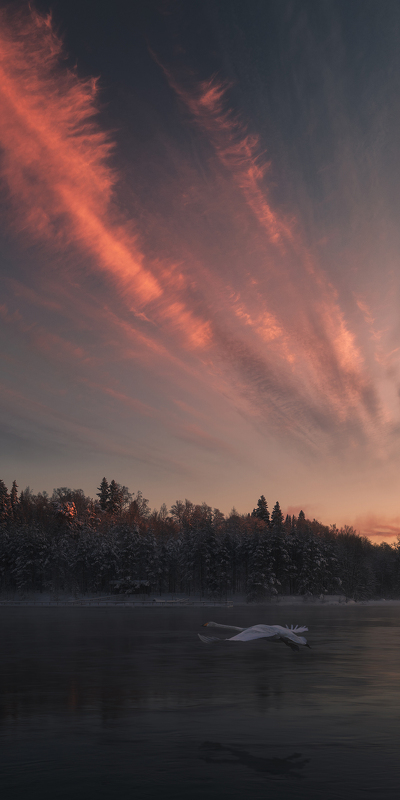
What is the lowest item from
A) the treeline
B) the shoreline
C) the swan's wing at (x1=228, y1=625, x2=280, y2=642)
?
the swan's wing at (x1=228, y1=625, x2=280, y2=642)

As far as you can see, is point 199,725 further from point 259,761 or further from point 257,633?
point 257,633

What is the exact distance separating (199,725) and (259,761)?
6.04m

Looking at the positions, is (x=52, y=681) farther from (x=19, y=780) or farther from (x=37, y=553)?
(x=37, y=553)

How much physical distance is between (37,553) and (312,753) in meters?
152

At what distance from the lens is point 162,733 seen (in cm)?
2481

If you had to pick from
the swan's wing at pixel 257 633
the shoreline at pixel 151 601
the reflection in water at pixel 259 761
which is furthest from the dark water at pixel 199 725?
the shoreline at pixel 151 601

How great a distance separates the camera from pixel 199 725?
26.2 m

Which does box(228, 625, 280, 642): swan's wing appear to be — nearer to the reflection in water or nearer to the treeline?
the reflection in water

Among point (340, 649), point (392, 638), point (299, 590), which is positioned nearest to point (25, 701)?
point (340, 649)

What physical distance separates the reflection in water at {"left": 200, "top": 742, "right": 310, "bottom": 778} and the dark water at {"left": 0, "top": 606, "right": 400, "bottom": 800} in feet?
0.19

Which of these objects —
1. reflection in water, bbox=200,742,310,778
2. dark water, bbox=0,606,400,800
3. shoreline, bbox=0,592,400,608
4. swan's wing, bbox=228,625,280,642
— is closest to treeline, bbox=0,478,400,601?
shoreline, bbox=0,592,400,608

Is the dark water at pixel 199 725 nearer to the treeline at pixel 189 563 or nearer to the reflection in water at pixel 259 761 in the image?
the reflection in water at pixel 259 761

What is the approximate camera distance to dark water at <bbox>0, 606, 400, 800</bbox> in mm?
18344

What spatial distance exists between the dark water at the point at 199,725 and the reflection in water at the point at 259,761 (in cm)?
6
